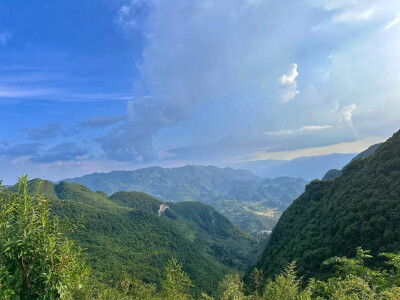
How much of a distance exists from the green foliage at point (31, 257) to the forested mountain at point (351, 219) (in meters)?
43.9

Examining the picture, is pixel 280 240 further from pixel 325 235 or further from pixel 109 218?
pixel 109 218

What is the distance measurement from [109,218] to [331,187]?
179392 mm

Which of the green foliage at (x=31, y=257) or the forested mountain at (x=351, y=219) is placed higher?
the green foliage at (x=31, y=257)

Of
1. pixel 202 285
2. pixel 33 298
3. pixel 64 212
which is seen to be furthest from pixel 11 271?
pixel 64 212

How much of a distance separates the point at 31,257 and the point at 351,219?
6712 centimetres

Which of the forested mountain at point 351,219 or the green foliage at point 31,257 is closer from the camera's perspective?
the green foliage at point 31,257

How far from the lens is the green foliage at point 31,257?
7.11 metres

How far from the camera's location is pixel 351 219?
185 feet

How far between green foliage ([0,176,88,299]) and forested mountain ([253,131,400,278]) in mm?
43856

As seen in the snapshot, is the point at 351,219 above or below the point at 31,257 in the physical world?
below

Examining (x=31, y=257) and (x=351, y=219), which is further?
(x=351, y=219)

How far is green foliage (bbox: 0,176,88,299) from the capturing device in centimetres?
711

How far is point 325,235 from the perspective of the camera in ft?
208

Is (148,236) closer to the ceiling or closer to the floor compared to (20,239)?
closer to the floor
